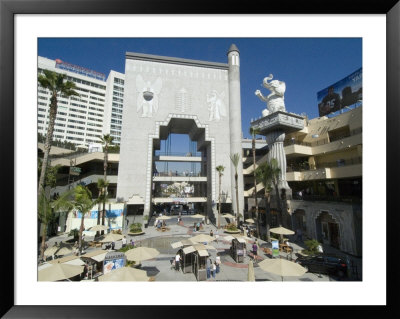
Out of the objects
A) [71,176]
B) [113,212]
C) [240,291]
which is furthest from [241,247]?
[71,176]

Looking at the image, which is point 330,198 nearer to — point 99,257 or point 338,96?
point 338,96

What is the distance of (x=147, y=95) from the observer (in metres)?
35.4

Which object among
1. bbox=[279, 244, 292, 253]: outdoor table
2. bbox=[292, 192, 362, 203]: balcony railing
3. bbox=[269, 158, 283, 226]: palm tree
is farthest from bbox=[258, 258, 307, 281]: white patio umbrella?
bbox=[269, 158, 283, 226]: palm tree

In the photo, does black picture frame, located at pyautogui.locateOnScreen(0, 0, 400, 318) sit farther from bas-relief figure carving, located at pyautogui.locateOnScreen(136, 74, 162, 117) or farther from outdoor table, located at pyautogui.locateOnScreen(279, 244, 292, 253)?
bas-relief figure carving, located at pyautogui.locateOnScreen(136, 74, 162, 117)

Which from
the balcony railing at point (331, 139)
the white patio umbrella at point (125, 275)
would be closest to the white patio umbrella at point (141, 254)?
the white patio umbrella at point (125, 275)

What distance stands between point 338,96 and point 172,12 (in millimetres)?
26518

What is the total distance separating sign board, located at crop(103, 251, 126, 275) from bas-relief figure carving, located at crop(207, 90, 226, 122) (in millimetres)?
29585

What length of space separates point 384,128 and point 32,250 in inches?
389

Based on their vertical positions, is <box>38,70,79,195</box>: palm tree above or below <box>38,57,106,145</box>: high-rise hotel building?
below

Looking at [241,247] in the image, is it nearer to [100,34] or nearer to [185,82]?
[100,34]

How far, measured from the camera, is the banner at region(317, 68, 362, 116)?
69.6 ft

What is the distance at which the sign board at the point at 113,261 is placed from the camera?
1138cm

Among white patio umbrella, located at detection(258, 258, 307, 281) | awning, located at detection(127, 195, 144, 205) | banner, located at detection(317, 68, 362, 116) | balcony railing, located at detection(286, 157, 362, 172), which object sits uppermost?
banner, located at detection(317, 68, 362, 116)

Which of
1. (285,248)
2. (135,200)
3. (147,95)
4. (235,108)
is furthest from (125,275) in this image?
(235,108)
